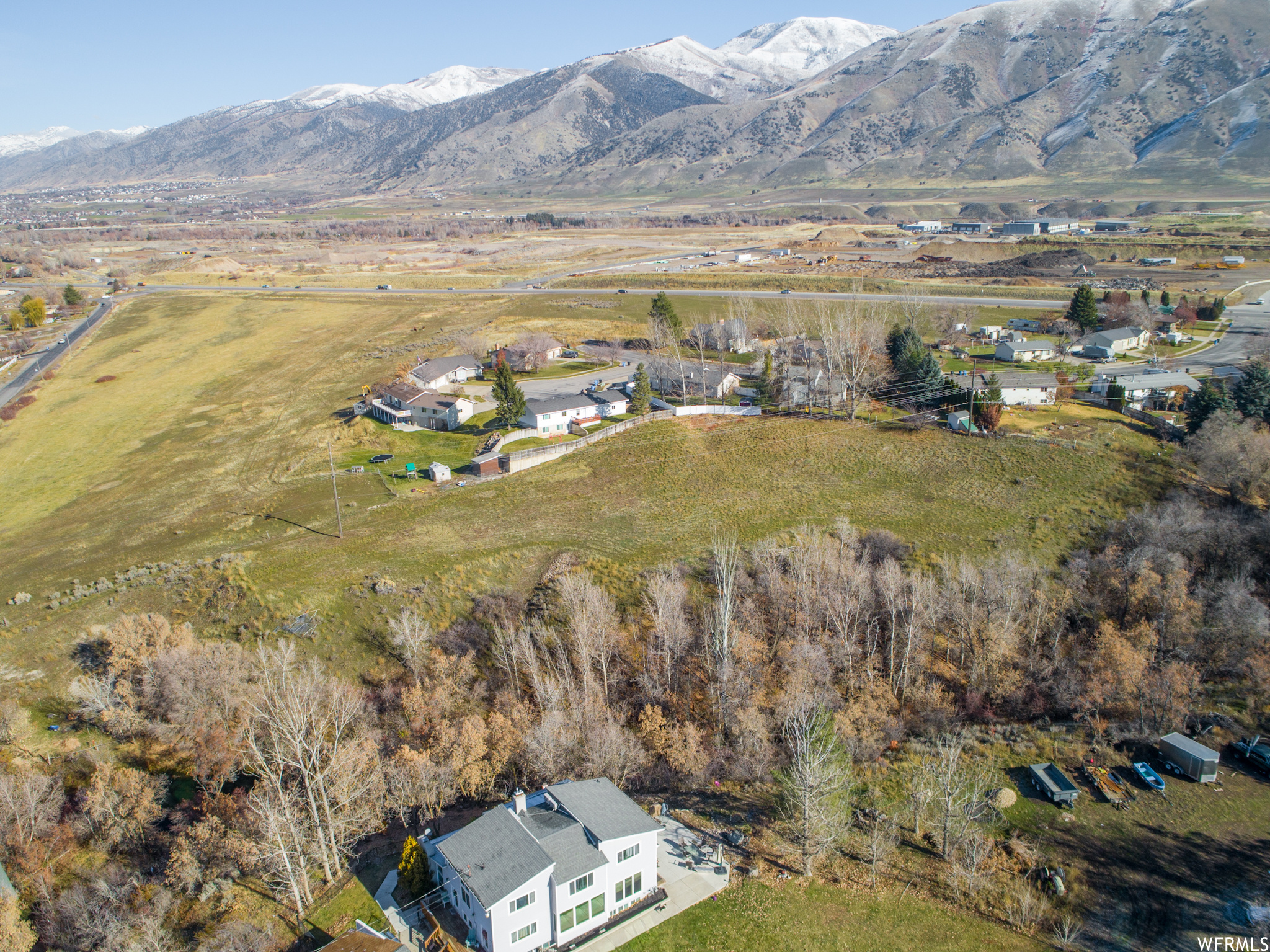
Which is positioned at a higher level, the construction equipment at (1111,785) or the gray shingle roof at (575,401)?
the gray shingle roof at (575,401)

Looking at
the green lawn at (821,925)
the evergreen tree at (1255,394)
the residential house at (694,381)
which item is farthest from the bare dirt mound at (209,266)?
the evergreen tree at (1255,394)

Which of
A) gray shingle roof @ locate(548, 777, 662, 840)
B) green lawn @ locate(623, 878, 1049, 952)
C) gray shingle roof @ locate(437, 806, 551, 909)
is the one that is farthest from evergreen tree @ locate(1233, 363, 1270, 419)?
gray shingle roof @ locate(437, 806, 551, 909)

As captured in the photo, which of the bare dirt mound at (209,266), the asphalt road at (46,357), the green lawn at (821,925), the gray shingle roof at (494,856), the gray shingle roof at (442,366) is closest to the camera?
the gray shingle roof at (494,856)

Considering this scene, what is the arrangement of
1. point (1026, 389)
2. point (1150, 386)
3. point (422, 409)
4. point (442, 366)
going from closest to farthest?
1. point (1150, 386)
2. point (1026, 389)
3. point (422, 409)
4. point (442, 366)

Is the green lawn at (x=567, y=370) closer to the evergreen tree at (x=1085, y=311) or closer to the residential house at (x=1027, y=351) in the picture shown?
the residential house at (x=1027, y=351)

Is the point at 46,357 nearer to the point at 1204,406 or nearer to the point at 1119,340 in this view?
the point at 1204,406

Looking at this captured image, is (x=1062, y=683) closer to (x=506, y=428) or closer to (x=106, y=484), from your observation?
(x=506, y=428)

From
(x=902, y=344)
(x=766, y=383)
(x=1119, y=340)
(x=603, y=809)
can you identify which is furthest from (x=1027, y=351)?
(x=603, y=809)
